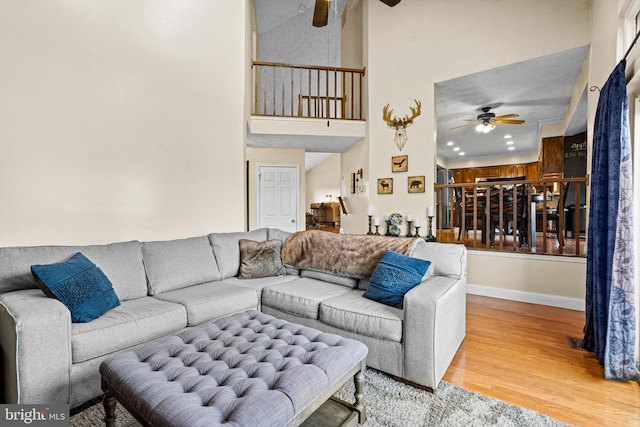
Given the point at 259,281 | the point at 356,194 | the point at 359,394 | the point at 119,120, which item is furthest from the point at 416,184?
the point at 119,120

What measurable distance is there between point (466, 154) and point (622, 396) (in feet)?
30.0

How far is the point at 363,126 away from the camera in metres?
5.02

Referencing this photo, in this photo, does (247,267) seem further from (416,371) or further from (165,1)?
(165,1)

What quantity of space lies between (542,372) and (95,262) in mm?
3180

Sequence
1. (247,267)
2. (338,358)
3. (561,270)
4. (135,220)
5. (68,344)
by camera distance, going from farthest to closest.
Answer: (561,270)
(247,267)
(135,220)
(68,344)
(338,358)

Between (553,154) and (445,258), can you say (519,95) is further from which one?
(445,258)

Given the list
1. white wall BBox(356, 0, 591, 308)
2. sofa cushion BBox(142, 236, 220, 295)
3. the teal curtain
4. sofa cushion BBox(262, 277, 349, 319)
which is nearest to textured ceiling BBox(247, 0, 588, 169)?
white wall BBox(356, 0, 591, 308)

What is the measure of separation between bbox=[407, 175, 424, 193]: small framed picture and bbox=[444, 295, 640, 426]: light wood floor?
1988 mm

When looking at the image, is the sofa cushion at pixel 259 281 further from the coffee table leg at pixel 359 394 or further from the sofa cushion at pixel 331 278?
the coffee table leg at pixel 359 394

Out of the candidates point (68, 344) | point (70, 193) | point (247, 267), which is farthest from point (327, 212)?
point (68, 344)

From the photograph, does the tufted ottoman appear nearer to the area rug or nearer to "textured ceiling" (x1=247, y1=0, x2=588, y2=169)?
the area rug

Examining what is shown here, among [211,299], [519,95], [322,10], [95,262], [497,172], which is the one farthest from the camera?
[497,172]

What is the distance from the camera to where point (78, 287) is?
5.92 feet

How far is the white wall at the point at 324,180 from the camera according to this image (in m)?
11.5
